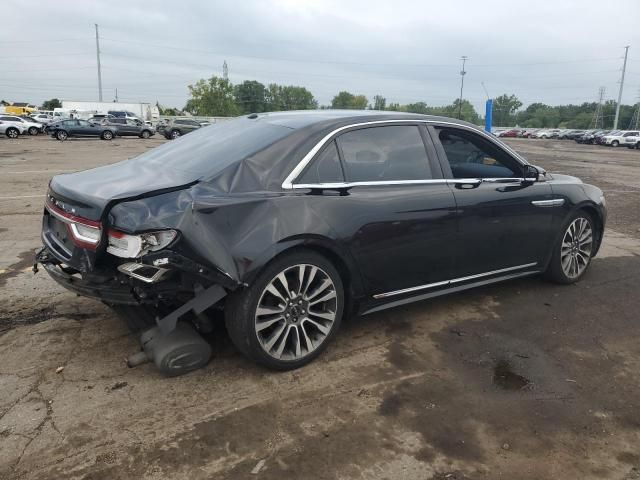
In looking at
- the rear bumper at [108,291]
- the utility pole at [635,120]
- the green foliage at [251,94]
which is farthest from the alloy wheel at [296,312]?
the green foliage at [251,94]

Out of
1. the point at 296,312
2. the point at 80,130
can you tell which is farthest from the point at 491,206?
the point at 80,130

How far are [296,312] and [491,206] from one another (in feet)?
6.41

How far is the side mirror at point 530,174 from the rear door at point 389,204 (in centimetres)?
103

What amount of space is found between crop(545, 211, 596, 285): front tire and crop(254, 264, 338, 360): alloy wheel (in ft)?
8.70

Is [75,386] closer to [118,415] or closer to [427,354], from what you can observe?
[118,415]

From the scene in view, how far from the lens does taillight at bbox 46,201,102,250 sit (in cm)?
300

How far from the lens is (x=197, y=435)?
8.92ft

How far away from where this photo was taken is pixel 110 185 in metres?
3.29

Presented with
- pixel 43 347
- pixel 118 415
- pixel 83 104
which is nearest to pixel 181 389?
pixel 118 415

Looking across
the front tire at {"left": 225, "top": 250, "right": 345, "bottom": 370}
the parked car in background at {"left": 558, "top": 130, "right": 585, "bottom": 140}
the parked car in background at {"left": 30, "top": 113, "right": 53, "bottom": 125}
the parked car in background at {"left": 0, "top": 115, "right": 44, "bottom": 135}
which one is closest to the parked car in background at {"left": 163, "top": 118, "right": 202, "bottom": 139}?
the parked car in background at {"left": 0, "top": 115, "right": 44, "bottom": 135}

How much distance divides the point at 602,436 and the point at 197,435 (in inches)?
86.6

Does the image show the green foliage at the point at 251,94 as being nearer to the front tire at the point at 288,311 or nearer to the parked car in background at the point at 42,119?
the parked car in background at the point at 42,119

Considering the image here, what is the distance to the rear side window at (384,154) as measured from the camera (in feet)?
11.9

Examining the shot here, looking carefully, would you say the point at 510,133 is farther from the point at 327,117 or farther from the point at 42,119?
the point at 327,117
